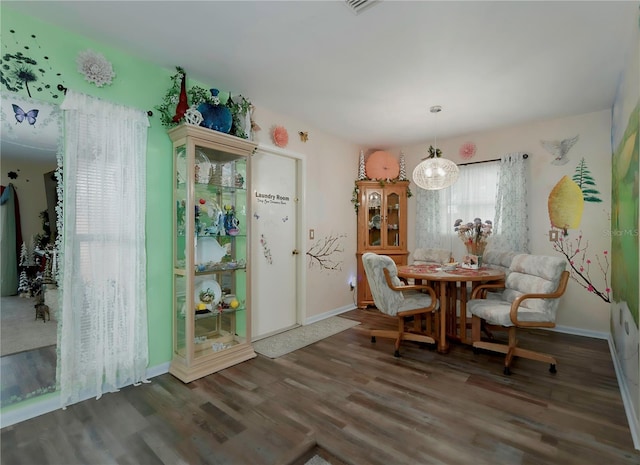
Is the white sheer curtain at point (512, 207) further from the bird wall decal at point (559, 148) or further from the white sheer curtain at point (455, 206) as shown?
the bird wall decal at point (559, 148)

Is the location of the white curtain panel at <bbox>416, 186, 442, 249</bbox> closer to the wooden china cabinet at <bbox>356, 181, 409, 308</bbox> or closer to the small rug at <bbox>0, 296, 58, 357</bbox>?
the wooden china cabinet at <bbox>356, 181, 409, 308</bbox>

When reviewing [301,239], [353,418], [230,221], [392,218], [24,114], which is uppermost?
[24,114]

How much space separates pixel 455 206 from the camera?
14.9 feet

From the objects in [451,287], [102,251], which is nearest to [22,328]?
[102,251]

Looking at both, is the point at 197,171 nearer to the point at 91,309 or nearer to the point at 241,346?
the point at 91,309

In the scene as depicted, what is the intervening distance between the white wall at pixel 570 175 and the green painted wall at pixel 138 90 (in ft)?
13.2

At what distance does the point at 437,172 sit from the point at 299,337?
239cm

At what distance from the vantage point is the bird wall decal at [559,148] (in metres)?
3.75

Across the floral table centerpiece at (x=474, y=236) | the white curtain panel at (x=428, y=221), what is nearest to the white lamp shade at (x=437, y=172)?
the floral table centerpiece at (x=474, y=236)

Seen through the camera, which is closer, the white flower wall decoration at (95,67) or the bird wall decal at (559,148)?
the white flower wall decoration at (95,67)

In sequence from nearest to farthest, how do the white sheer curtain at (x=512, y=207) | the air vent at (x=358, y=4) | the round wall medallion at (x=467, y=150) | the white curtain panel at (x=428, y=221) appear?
1. the air vent at (x=358, y=4)
2. the white sheer curtain at (x=512, y=207)
3. the round wall medallion at (x=467, y=150)
4. the white curtain panel at (x=428, y=221)

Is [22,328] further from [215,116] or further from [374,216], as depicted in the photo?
[374,216]

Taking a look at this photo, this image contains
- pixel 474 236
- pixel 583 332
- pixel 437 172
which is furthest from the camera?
pixel 583 332

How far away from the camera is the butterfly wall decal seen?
6.54 ft
